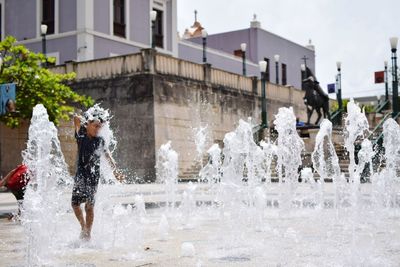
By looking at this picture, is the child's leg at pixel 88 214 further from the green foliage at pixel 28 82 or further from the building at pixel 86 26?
the building at pixel 86 26

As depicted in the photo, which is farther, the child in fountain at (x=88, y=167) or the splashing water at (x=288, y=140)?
the splashing water at (x=288, y=140)

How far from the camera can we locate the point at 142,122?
874 inches

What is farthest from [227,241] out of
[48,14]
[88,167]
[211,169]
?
[48,14]

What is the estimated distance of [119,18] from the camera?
29.4 m

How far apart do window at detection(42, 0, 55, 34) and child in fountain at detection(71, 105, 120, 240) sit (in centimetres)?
2398

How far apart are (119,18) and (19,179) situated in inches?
866

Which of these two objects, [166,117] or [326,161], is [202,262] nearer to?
[166,117]

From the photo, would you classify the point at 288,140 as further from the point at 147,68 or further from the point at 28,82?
the point at 28,82

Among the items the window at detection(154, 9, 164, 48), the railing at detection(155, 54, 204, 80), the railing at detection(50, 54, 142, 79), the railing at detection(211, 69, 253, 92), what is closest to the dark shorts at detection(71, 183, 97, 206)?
the railing at detection(50, 54, 142, 79)

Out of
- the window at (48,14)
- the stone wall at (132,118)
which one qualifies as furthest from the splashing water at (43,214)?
the window at (48,14)

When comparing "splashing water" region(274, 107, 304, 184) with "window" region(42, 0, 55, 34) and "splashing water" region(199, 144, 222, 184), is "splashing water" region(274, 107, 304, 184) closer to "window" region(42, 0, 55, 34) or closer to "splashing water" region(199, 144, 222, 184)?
"splashing water" region(199, 144, 222, 184)

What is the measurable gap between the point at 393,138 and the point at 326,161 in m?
9.77

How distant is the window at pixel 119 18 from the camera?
2907cm

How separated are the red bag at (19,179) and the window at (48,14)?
70.5ft
